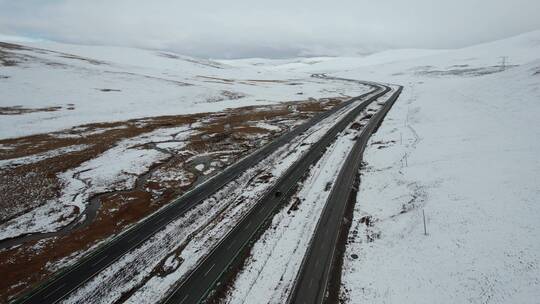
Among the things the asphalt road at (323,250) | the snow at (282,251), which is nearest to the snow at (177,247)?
the snow at (282,251)

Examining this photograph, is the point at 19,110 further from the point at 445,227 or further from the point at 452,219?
the point at 452,219

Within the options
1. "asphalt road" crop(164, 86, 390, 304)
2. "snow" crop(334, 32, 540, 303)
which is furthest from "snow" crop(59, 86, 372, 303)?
"snow" crop(334, 32, 540, 303)

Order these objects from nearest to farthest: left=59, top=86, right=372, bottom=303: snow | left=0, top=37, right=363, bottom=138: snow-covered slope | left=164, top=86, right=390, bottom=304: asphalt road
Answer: left=164, top=86, right=390, bottom=304: asphalt road, left=59, top=86, right=372, bottom=303: snow, left=0, top=37, right=363, bottom=138: snow-covered slope

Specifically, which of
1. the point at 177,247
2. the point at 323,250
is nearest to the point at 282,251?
the point at 323,250

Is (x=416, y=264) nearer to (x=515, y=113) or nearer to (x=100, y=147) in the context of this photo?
(x=515, y=113)

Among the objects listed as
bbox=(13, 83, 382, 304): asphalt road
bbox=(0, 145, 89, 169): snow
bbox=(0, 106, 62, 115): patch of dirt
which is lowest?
bbox=(13, 83, 382, 304): asphalt road

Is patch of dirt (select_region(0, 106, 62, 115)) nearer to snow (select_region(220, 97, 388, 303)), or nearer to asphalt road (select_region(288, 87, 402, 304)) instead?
snow (select_region(220, 97, 388, 303))
